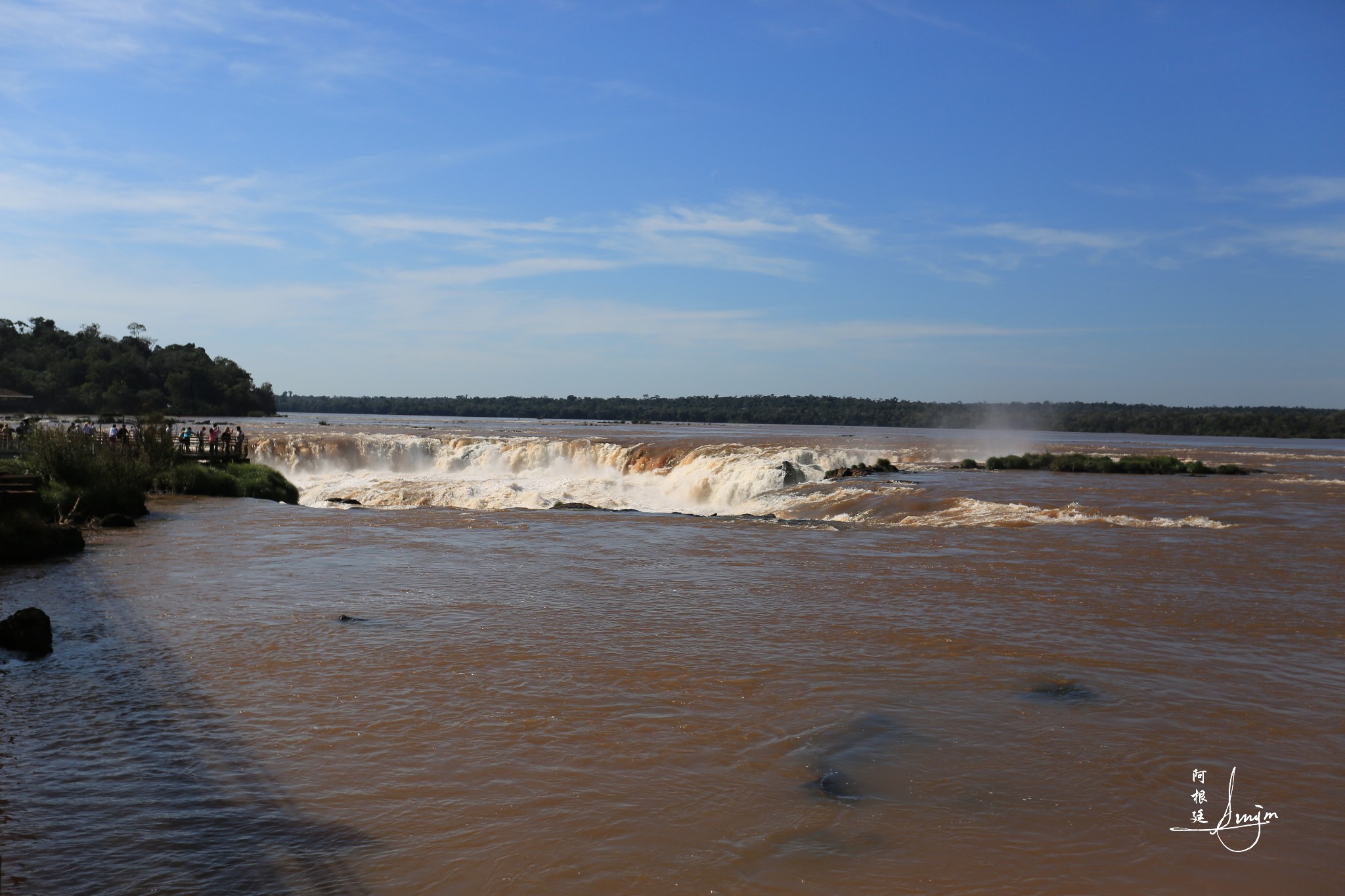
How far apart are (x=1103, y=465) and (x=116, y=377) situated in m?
111

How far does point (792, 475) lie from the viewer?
31469 millimetres

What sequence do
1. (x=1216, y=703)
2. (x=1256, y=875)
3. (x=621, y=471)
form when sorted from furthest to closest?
(x=621, y=471)
(x=1216, y=703)
(x=1256, y=875)

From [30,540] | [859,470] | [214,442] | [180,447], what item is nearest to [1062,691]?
[30,540]

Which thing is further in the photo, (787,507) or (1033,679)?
(787,507)

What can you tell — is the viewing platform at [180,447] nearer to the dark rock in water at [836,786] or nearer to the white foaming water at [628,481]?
the white foaming water at [628,481]

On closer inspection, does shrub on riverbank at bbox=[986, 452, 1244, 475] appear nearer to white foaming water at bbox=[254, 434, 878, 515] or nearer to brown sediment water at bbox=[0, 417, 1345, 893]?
white foaming water at bbox=[254, 434, 878, 515]

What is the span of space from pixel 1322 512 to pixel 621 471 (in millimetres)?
24751

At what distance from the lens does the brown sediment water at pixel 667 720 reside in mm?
4926

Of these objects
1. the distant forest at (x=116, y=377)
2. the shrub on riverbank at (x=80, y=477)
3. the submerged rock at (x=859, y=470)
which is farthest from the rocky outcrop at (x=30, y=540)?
the distant forest at (x=116, y=377)

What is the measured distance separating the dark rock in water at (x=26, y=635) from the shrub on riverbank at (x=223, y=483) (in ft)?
55.4

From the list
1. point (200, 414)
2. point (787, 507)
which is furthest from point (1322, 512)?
point (200, 414)

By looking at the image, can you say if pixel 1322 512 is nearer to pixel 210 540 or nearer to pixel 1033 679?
pixel 1033 679

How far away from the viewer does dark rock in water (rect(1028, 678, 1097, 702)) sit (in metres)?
7.95

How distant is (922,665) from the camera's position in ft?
29.4
